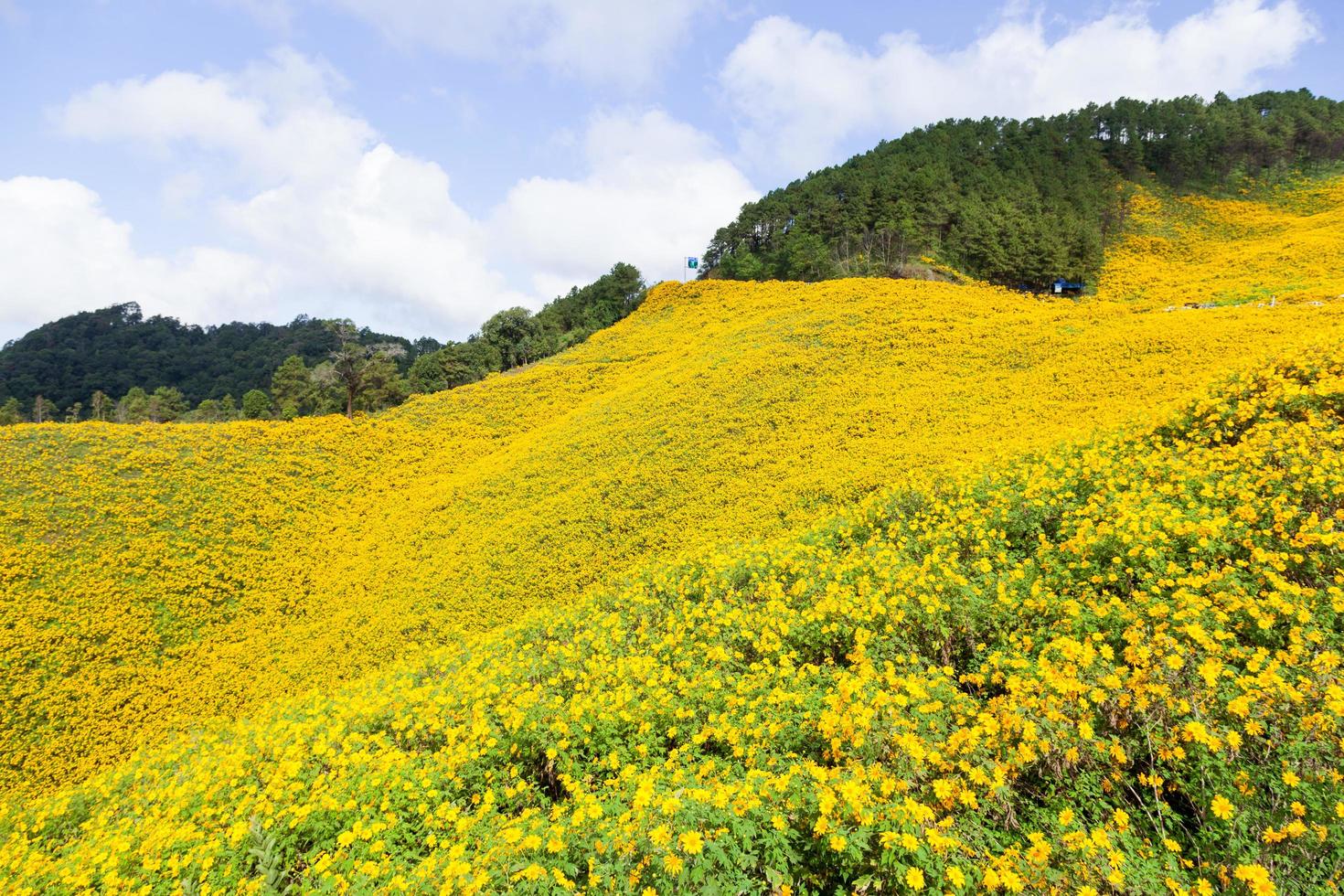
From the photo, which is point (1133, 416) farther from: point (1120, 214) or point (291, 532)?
point (1120, 214)

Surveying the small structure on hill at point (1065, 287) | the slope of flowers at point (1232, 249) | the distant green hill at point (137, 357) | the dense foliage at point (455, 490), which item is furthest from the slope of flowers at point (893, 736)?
the distant green hill at point (137, 357)

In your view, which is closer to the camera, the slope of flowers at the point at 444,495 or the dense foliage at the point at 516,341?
the slope of flowers at the point at 444,495

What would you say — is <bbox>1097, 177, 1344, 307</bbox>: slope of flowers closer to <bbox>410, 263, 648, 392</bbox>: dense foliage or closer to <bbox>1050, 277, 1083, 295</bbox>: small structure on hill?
<bbox>1050, 277, 1083, 295</bbox>: small structure on hill

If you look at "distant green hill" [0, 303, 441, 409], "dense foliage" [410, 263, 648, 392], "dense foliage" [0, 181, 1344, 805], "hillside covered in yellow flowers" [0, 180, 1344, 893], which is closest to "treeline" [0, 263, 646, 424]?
"dense foliage" [410, 263, 648, 392]

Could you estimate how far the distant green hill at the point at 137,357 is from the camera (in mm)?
88188

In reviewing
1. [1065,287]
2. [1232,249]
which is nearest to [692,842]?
[1065,287]

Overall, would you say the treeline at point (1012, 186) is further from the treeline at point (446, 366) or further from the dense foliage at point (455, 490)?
the dense foliage at point (455, 490)

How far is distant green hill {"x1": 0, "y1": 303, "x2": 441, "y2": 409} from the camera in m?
88.2

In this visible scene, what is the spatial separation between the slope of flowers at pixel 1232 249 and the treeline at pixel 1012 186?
2.42 m

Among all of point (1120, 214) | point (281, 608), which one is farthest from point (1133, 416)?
point (1120, 214)

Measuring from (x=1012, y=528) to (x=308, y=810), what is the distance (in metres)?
8.52

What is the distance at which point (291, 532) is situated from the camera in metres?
17.8

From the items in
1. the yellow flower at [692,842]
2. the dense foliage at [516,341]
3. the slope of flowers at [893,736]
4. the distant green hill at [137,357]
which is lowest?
the slope of flowers at [893,736]

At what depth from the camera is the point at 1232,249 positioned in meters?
36.7
